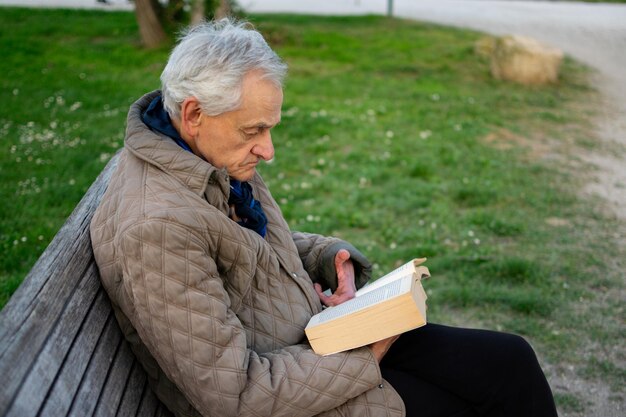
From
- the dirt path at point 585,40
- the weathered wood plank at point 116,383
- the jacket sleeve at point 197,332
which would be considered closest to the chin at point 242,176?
the jacket sleeve at point 197,332

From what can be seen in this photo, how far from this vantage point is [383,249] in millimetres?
5180

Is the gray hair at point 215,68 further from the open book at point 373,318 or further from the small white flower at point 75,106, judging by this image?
the small white flower at point 75,106

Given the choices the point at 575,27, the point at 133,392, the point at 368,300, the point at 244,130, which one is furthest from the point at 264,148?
the point at 575,27

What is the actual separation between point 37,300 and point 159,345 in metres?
0.35

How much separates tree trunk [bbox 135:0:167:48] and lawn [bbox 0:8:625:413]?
41 cm

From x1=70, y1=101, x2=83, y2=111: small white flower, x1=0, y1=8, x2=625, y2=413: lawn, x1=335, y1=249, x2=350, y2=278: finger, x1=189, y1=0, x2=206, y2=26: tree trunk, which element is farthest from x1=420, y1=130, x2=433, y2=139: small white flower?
x1=335, y1=249, x2=350, y2=278: finger

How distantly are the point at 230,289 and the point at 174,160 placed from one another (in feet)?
1.35

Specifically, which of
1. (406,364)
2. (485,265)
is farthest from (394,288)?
(485,265)

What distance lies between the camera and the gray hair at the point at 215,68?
220cm

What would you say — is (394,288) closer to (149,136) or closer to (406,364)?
(406,364)

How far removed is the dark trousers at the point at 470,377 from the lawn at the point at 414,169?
129 centimetres

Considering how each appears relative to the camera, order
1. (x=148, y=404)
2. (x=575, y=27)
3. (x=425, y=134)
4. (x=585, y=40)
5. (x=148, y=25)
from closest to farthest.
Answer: (x=148, y=404)
(x=425, y=134)
(x=148, y=25)
(x=585, y=40)
(x=575, y=27)

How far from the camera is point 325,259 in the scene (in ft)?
9.41

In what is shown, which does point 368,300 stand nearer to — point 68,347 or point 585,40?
point 68,347
